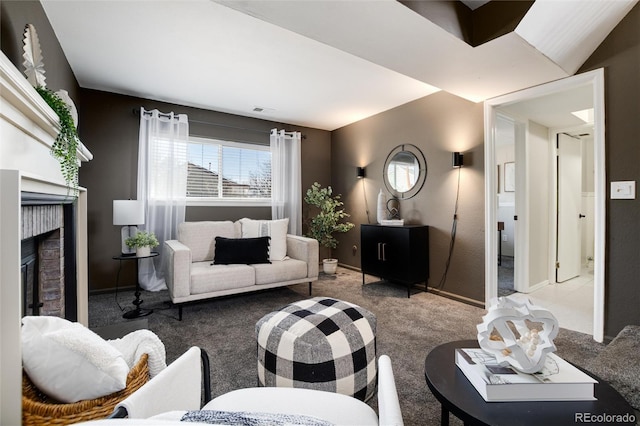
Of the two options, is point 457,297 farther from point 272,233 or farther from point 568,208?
point 568,208

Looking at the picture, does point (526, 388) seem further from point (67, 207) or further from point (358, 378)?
point (67, 207)

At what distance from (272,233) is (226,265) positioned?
66 cm

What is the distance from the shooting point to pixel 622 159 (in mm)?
2074

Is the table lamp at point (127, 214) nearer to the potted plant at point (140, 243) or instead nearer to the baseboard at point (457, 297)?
the potted plant at point (140, 243)

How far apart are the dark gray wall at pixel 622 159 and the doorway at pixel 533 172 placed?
18 centimetres

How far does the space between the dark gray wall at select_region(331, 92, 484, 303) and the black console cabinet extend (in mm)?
173

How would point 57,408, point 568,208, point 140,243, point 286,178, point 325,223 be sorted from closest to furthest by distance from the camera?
point 57,408, point 140,243, point 568,208, point 325,223, point 286,178

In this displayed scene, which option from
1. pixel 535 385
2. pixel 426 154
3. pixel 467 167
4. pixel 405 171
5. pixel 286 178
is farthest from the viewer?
pixel 286 178

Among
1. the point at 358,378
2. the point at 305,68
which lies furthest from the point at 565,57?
the point at 358,378

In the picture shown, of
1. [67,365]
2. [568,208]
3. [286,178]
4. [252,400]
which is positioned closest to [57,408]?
[67,365]

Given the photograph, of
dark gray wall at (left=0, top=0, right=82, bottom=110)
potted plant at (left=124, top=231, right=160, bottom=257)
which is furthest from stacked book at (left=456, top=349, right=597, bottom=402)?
potted plant at (left=124, top=231, right=160, bottom=257)

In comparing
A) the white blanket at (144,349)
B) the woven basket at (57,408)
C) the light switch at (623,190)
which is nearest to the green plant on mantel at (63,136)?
the white blanket at (144,349)

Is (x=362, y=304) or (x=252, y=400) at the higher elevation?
(x=252, y=400)

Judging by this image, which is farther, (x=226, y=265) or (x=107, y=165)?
(x=107, y=165)
